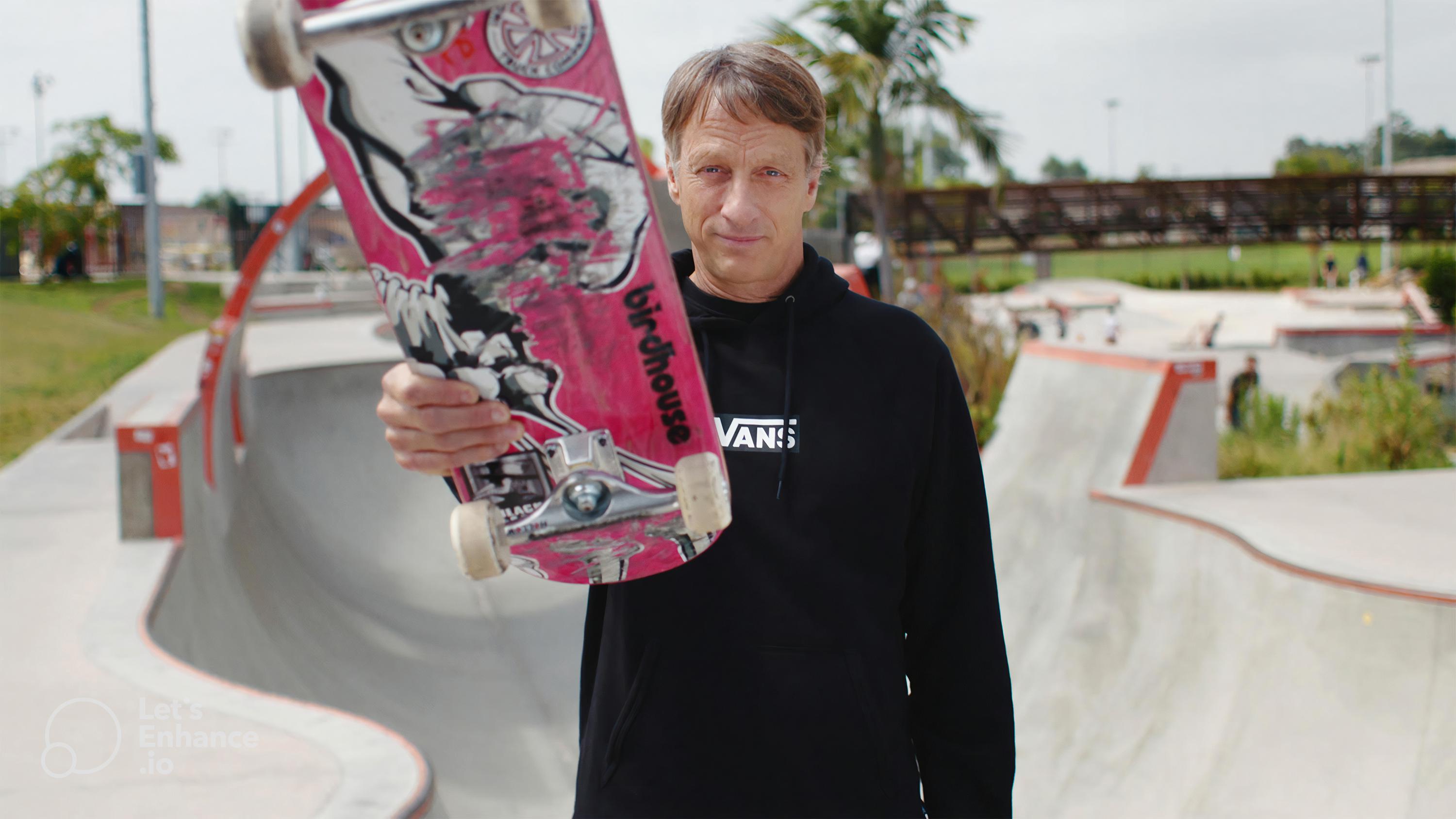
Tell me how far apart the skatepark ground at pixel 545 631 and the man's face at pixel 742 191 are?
6.18ft

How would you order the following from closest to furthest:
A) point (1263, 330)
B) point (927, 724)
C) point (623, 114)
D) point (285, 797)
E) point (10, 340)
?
point (623, 114), point (927, 724), point (285, 797), point (10, 340), point (1263, 330)

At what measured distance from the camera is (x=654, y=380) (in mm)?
1356

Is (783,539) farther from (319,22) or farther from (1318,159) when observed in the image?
(1318,159)

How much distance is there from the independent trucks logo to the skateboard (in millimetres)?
88

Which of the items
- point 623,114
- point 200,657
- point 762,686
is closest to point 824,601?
point 762,686

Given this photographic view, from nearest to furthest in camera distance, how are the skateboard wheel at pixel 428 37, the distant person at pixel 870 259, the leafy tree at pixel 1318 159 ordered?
the skateboard wheel at pixel 428 37
the distant person at pixel 870 259
the leafy tree at pixel 1318 159

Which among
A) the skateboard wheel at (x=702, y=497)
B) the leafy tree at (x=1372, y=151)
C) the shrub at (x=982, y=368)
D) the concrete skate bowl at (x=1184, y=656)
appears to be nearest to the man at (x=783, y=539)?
the skateboard wheel at (x=702, y=497)

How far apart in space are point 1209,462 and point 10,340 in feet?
73.0

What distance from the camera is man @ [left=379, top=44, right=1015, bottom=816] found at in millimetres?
1354

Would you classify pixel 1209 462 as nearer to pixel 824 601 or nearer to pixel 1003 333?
pixel 1003 333

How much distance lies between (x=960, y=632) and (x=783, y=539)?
1.11ft

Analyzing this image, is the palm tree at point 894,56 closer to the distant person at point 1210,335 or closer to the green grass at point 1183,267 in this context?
the distant person at point 1210,335

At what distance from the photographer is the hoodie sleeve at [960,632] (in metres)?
1.47

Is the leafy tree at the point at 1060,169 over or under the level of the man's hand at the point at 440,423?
over
